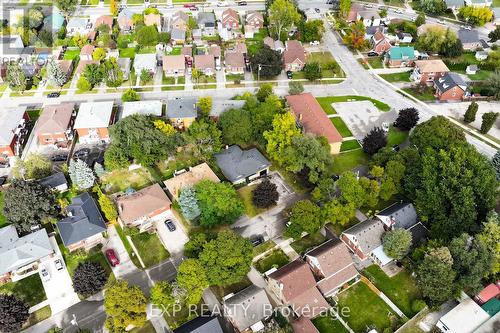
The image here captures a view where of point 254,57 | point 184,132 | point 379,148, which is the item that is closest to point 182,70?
point 254,57

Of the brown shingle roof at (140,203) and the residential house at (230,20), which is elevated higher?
the residential house at (230,20)

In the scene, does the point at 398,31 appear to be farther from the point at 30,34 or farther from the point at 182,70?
the point at 30,34

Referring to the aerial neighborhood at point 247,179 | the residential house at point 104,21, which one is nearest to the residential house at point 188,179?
the aerial neighborhood at point 247,179

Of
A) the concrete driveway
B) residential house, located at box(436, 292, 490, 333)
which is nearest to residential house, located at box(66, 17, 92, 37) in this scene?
the concrete driveway

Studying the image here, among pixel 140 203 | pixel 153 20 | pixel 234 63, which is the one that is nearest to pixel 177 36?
pixel 153 20

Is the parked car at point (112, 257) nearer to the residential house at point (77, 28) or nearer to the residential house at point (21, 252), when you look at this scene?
the residential house at point (21, 252)
